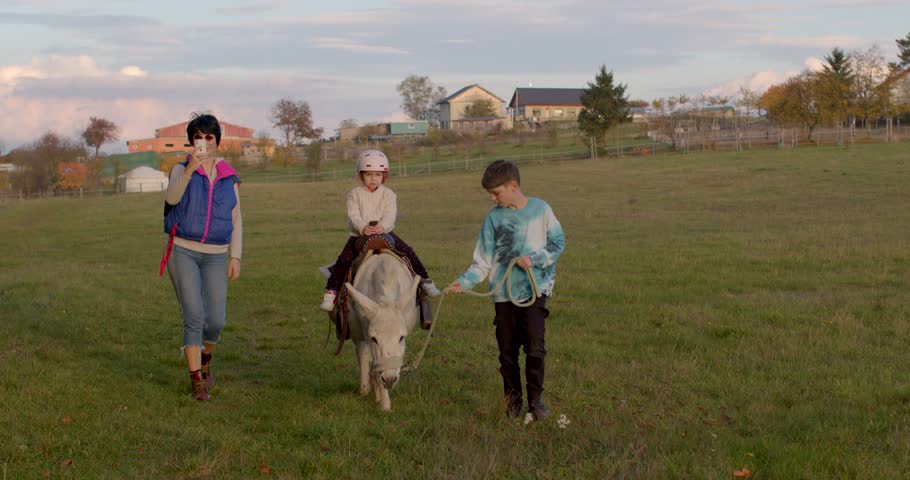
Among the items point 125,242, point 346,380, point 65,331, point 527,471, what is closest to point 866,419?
point 527,471

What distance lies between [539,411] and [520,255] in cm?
122

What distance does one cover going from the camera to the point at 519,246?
6.46 m

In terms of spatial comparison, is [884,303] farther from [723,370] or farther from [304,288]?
[304,288]

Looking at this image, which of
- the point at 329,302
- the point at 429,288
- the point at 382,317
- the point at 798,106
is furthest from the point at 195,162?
the point at 798,106

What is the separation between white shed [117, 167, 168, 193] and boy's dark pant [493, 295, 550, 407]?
68.0 meters

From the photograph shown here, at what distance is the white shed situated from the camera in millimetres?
71312

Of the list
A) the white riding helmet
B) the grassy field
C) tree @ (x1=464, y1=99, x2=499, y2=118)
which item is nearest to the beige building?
tree @ (x1=464, y1=99, x2=499, y2=118)

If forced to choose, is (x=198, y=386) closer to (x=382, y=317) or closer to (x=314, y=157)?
(x=382, y=317)

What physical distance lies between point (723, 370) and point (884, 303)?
4.18 m

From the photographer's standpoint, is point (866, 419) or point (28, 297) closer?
point (866, 419)

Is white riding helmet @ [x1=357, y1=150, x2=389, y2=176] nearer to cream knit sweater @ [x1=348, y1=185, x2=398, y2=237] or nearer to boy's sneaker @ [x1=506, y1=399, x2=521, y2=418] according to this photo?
cream knit sweater @ [x1=348, y1=185, x2=398, y2=237]

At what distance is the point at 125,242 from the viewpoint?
2614 cm

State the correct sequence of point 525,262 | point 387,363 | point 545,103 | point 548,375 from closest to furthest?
point 525,262 → point 387,363 → point 548,375 → point 545,103

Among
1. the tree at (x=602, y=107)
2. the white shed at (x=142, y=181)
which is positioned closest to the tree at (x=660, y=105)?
the tree at (x=602, y=107)
